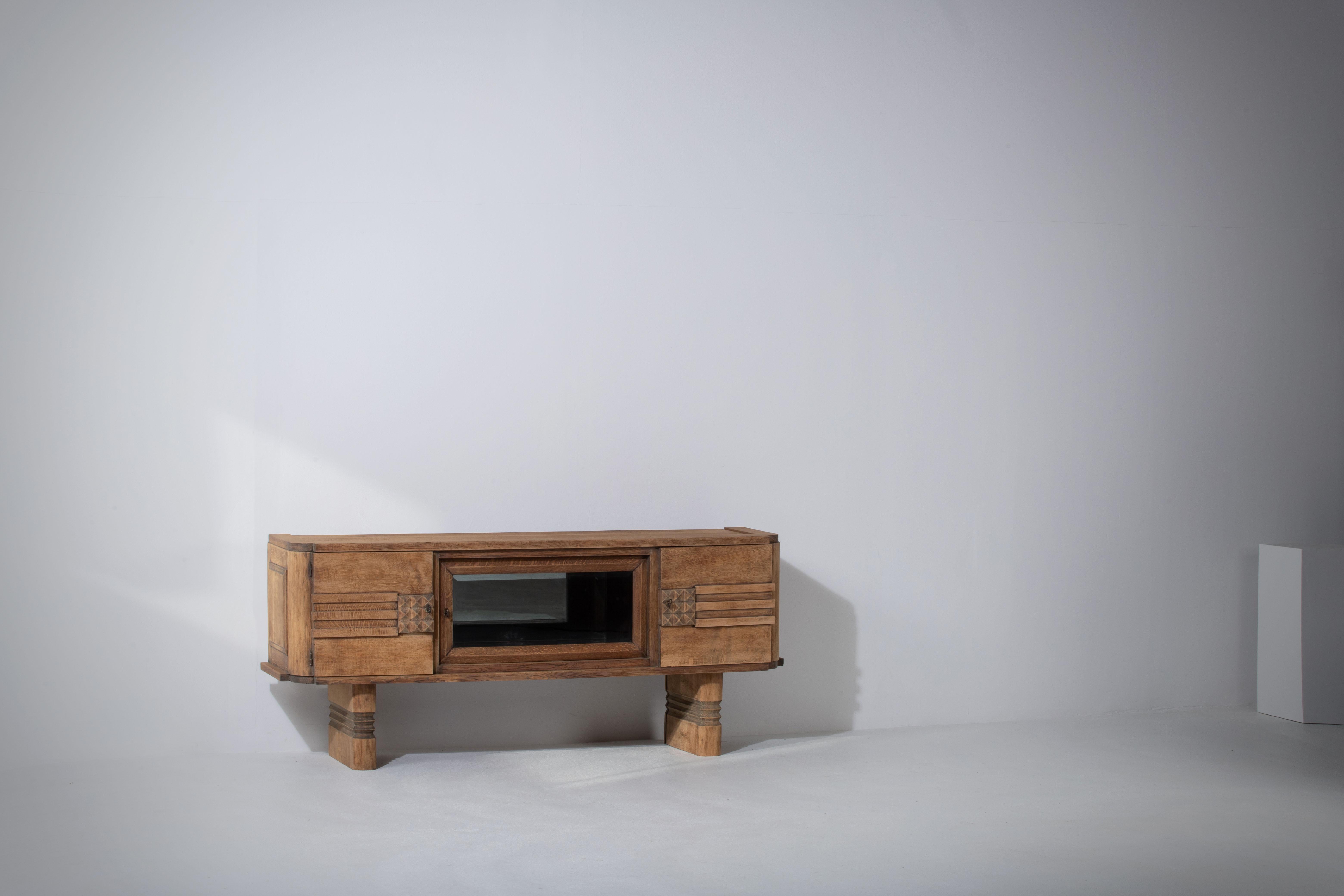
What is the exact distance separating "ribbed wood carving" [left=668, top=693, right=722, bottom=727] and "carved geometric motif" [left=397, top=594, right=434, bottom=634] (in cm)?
91

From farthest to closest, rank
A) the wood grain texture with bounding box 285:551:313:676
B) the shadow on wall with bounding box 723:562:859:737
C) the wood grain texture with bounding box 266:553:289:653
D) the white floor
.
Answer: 1. the shadow on wall with bounding box 723:562:859:737
2. the wood grain texture with bounding box 266:553:289:653
3. the wood grain texture with bounding box 285:551:313:676
4. the white floor

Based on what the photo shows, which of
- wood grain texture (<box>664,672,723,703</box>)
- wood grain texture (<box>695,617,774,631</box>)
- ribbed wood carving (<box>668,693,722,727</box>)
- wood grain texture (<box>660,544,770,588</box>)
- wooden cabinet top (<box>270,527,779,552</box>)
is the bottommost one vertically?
ribbed wood carving (<box>668,693,722,727</box>)

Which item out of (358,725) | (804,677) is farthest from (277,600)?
(804,677)

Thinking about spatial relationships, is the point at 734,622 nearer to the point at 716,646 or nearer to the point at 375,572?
the point at 716,646

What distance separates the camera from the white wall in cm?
404

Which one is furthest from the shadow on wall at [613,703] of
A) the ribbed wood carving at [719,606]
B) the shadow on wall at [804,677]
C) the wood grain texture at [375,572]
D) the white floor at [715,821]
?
the wood grain texture at [375,572]

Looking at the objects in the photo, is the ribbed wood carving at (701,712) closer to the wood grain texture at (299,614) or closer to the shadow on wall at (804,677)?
the shadow on wall at (804,677)

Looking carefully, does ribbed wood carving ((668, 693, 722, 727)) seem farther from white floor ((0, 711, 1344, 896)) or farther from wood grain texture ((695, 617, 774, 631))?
wood grain texture ((695, 617, 774, 631))

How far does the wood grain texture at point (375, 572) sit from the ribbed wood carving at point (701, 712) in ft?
3.14

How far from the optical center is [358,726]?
3.84 m

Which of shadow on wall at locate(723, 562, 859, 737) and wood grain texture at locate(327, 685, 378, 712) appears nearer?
wood grain texture at locate(327, 685, 378, 712)

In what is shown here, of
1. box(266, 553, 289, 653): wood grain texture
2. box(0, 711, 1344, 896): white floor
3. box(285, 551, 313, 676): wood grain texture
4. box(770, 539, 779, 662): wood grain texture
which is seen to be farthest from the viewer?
box(770, 539, 779, 662): wood grain texture

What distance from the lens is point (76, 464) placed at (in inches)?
158

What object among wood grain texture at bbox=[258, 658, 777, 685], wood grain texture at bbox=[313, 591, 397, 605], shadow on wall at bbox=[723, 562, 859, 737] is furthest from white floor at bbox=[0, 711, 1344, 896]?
wood grain texture at bbox=[313, 591, 397, 605]
